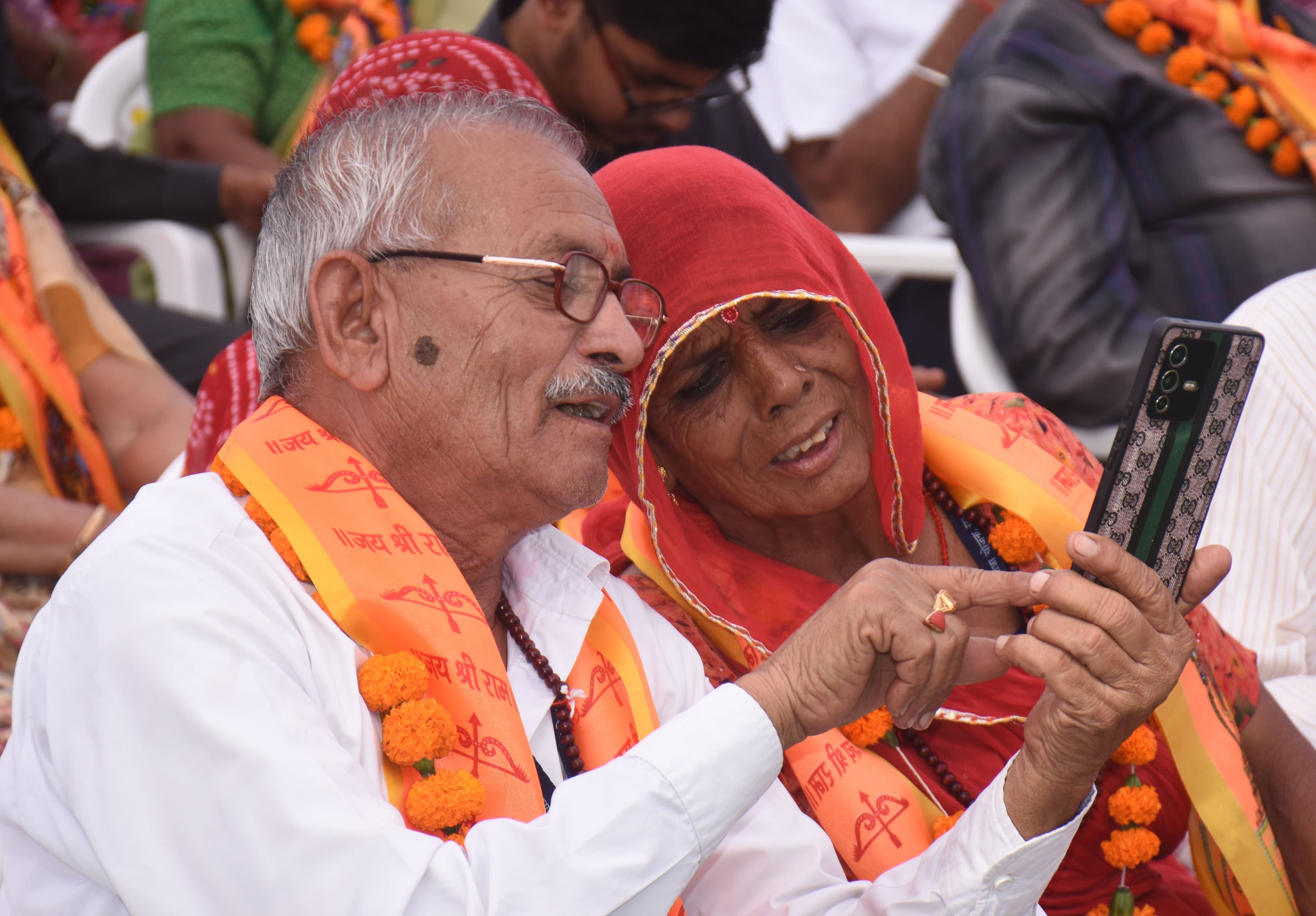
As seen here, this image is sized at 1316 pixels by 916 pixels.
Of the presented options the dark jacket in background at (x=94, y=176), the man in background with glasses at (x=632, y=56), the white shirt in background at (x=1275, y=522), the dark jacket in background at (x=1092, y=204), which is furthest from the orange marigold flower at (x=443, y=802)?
the dark jacket in background at (x=94, y=176)

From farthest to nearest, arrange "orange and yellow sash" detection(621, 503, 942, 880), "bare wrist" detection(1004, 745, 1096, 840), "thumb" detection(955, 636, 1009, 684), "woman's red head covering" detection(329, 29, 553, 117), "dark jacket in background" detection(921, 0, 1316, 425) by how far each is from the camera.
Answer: "dark jacket in background" detection(921, 0, 1316, 425) < "woman's red head covering" detection(329, 29, 553, 117) < "orange and yellow sash" detection(621, 503, 942, 880) < "thumb" detection(955, 636, 1009, 684) < "bare wrist" detection(1004, 745, 1096, 840)

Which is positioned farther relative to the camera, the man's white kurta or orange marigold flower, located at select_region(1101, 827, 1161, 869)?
orange marigold flower, located at select_region(1101, 827, 1161, 869)

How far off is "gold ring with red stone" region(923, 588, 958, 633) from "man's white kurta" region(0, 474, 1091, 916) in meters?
0.24

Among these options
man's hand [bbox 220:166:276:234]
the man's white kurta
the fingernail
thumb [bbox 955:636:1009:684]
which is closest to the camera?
the man's white kurta

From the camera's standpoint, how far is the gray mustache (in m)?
1.80

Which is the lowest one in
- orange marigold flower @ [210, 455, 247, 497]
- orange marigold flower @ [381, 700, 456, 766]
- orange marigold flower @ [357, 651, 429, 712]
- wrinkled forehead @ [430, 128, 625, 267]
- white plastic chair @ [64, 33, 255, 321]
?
white plastic chair @ [64, 33, 255, 321]

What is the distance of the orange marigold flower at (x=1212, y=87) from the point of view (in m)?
3.55

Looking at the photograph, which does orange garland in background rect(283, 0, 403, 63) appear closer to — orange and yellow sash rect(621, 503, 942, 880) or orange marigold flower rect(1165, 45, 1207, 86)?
orange marigold flower rect(1165, 45, 1207, 86)

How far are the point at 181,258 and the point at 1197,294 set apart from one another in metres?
3.12

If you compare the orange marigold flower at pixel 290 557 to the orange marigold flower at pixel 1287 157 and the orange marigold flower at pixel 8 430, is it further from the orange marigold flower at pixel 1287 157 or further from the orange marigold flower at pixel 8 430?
the orange marigold flower at pixel 1287 157

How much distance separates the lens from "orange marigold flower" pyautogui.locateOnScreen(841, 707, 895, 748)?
2135 millimetres

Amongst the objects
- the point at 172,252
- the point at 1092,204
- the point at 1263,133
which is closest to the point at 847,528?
the point at 1092,204

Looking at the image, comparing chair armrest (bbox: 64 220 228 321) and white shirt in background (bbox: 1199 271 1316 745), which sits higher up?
white shirt in background (bbox: 1199 271 1316 745)

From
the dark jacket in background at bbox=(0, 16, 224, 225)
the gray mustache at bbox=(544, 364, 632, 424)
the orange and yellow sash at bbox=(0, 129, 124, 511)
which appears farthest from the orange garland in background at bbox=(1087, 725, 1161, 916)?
the dark jacket in background at bbox=(0, 16, 224, 225)
